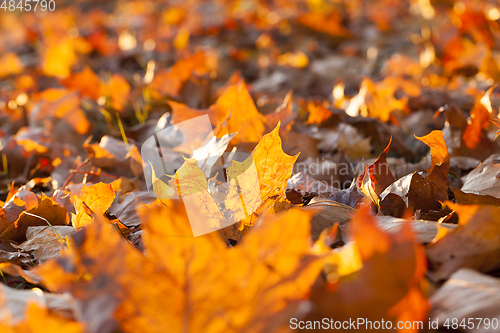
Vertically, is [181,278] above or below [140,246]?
above

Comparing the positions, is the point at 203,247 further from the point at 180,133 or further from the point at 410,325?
the point at 180,133

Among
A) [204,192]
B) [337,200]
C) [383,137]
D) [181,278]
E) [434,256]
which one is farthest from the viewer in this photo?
[383,137]

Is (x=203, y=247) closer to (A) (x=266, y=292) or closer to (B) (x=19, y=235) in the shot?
(A) (x=266, y=292)

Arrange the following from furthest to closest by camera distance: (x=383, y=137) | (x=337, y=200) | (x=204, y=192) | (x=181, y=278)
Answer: (x=383, y=137)
(x=337, y=200)
(x=204, y=192)
(x=181, y=278)

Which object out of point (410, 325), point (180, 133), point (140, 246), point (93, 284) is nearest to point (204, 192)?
point (140, 246)

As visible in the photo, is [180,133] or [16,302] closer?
[16,302]

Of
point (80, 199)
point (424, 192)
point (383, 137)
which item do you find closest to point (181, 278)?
point (80, 199)
